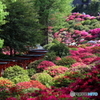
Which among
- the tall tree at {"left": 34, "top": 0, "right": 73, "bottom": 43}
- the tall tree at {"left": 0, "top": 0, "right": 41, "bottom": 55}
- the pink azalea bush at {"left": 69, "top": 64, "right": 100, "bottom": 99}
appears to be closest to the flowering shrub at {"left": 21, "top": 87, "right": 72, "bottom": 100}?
the pink azalea bush at {"left": 69, "top": 64, "right": 100, "bottom": 99}

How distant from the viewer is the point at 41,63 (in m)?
12.2

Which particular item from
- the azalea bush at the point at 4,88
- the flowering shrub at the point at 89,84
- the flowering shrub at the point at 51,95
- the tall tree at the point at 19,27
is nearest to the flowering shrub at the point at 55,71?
the azalea bush at the point at 4,88

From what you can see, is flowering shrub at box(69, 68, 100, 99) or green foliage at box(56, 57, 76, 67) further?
green foliage at box(56, 57, 76, 67)

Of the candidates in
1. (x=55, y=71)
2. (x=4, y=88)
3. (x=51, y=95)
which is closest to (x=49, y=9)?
(x=55, y=71)

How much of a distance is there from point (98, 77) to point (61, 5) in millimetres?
19963

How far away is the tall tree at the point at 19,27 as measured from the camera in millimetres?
16417

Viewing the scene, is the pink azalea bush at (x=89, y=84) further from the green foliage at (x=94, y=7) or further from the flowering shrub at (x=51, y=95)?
the green foliage at (x=94, y=7)

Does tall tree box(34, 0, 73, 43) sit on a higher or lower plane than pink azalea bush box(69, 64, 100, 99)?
higher

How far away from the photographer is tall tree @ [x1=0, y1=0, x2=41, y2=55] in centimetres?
1642

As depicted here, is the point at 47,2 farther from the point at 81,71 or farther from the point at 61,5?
the point at 81,71

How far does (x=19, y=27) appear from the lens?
16562 millimetres

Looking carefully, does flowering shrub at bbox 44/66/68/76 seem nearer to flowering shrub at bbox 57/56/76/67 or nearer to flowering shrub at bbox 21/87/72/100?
flowering shrub at bbox 57/56/76/67

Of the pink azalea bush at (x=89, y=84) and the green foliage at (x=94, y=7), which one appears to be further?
the green foliage at (x=94, y=7)

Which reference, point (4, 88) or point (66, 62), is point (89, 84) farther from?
point (66, 62)
